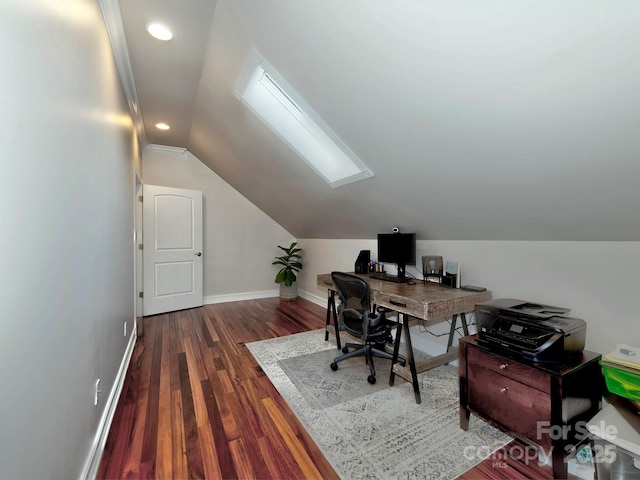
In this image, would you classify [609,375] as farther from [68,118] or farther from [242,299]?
[242,299]

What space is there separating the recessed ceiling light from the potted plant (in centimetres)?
346

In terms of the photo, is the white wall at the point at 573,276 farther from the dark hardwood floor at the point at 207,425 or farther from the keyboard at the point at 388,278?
the dark hardwood floor at the point at 207,425

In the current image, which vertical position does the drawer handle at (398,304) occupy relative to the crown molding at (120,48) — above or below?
below

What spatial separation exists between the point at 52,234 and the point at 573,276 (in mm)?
2853

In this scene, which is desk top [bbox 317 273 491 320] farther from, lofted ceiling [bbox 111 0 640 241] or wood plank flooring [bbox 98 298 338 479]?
wood plank flooring [bbox 98 298 338 479]

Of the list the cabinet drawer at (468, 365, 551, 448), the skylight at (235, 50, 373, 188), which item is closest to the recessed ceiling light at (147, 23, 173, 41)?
the skylight at (235, 50, 373, 188)

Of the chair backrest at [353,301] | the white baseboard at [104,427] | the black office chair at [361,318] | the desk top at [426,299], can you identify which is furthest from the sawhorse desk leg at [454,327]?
the white baseboard at [104,427]

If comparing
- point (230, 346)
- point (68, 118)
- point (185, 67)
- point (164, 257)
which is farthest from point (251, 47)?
point (164, 257)

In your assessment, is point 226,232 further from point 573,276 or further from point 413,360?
point 573,276

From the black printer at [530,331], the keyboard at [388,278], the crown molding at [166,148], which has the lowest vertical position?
Result: the black printer at [530,331]

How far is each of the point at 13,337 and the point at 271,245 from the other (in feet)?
15.3

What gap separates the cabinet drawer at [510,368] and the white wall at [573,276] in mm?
752

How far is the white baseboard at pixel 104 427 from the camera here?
137 centimetres

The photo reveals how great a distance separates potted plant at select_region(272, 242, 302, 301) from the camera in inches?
198
